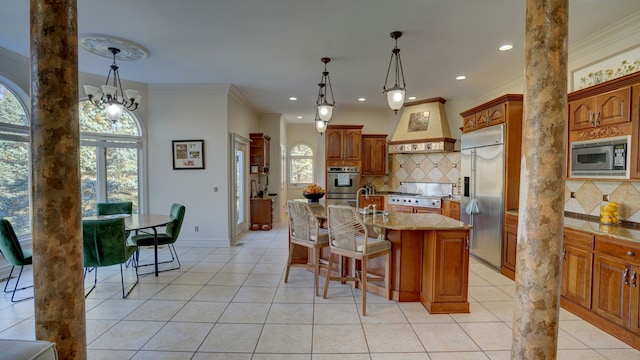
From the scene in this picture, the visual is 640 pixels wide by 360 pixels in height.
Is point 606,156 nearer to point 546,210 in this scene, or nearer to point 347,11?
point 546,210

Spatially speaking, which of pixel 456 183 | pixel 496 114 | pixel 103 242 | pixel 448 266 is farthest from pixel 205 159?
pixel 456 183

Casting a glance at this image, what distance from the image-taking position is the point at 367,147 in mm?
6820

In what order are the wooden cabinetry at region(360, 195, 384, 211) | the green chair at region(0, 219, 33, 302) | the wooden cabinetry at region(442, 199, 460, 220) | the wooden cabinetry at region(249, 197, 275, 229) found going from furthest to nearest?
1. the wooden cabinetry at region(249, 197, 275, 229)
2. the wooden cabinetry at region(360, 195, 384, 211)
3. the wooden cabinetry at region(442, 199, 460, 220)
4. the green chair at region(0, 219, 33, 302)

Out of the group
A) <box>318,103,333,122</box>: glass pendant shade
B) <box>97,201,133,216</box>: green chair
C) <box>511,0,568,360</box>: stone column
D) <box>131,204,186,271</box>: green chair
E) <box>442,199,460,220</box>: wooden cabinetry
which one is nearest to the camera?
<box>511,0,568,360</box>: stone column

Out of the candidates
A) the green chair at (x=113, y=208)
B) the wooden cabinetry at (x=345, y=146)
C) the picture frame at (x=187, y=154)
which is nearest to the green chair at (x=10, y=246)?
the green chair at (x=113, y=208)

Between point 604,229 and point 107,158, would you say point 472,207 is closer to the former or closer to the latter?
point 604,229

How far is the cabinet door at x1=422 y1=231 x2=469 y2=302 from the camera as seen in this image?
2871 mm

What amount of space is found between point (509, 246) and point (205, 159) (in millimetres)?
5024

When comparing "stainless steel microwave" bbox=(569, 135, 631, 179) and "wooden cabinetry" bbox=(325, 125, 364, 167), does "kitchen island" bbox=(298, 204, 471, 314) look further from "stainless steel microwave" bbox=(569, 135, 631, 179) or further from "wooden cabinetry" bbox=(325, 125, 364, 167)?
"wooden cabinetry" bbox=(325, 125, 364, 167)

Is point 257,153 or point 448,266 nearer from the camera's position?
point 448,266

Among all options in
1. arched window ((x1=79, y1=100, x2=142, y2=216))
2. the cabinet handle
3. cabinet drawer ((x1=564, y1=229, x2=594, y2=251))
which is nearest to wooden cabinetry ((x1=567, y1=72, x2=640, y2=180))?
cabinet drawer ((x1=564, y1=229, x2=594, y2=251))

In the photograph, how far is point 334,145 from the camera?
22.4ft

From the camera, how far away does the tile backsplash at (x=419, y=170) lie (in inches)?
236

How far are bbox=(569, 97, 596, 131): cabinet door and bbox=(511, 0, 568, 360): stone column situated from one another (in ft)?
7.09
